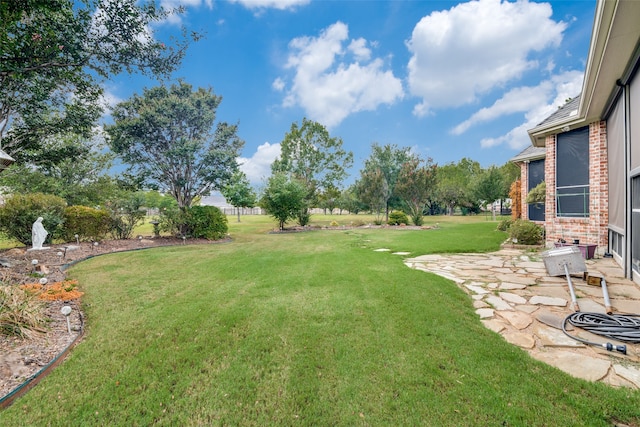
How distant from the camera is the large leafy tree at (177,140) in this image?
9984 millimetres

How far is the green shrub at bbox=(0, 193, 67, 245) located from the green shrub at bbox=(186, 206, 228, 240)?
3865 millimetres

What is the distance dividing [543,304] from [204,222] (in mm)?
10837

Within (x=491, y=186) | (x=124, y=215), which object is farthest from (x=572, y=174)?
(x=491, y=186)

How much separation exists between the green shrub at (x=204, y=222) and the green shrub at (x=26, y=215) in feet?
12.7

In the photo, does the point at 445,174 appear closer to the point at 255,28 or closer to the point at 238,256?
the point at 255,28

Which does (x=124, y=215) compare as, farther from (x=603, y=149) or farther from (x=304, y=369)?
(x=603, y=149)

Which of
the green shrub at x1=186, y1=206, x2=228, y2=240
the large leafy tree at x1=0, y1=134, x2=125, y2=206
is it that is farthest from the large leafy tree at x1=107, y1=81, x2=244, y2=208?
the large leafy tree at x1=0, y1=134, x2=125, y2=206

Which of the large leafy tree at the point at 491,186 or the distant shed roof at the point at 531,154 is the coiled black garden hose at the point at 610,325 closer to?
the distant shed roof at the point at 531,154

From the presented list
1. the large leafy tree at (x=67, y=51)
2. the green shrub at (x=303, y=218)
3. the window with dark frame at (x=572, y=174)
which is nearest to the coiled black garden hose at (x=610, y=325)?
the window with dark frame at (x=572, y=174)

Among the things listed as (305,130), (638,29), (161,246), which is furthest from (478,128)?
(161,246)

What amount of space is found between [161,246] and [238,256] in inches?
155

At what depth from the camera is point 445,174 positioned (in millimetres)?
40844

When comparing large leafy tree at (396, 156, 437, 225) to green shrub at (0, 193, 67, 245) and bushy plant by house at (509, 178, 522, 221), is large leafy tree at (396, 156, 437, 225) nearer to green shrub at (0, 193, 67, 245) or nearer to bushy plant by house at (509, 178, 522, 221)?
bushy plant by house at (509, 178, 522, 221)

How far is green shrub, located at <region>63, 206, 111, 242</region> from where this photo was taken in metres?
8.40
